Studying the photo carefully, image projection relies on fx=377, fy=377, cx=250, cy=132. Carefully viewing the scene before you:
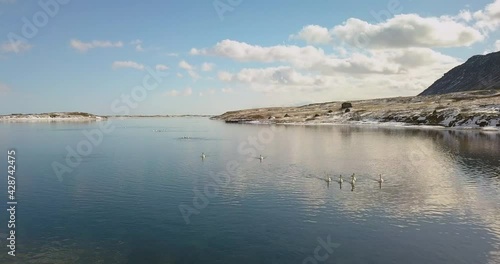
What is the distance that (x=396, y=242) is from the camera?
1423 inches

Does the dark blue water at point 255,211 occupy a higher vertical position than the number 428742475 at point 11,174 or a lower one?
lower

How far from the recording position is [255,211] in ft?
150

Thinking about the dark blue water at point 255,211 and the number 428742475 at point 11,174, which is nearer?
the dark blue water at point 255,211

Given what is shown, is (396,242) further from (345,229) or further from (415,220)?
(415,220)

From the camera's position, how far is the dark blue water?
33.6 meters

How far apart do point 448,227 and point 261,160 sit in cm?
4957

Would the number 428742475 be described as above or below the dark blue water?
above

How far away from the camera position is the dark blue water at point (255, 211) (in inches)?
1323

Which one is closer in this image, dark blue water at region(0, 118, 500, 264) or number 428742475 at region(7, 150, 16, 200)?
dark blue water at region(0, 118, 500, 264)

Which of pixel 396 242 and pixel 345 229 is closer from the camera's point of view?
pixel 396 242

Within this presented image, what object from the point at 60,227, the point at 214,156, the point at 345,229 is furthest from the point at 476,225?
the point at 214,156

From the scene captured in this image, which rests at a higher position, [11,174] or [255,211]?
[11,174]

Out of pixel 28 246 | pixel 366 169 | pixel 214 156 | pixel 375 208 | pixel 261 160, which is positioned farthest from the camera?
pixel 214 156

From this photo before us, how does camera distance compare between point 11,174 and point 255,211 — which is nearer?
point 255,211
